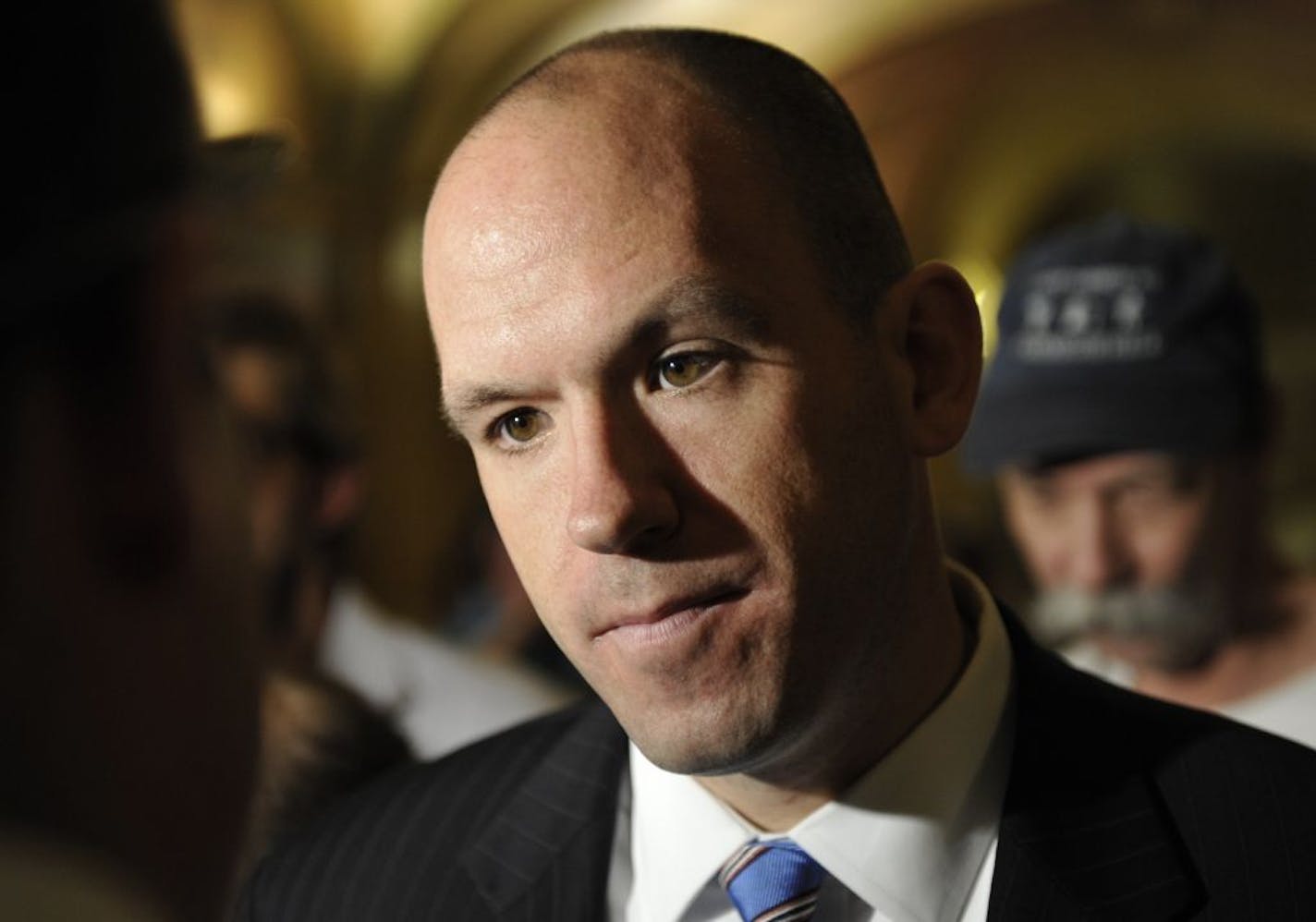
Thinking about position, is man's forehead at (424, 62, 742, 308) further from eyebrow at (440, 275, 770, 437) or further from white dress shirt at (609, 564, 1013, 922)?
white dress shirt at (609, 564, 1013, 922)

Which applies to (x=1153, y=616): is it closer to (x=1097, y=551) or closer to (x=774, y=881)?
(x=1097, y=551)

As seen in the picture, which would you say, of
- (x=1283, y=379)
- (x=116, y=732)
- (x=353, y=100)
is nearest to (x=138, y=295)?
(x=116, y=732)

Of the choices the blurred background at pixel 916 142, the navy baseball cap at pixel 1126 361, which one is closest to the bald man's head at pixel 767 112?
the navy baseball cap at pixel 1126 361

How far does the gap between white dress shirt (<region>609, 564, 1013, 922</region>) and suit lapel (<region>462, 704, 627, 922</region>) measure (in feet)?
0.15

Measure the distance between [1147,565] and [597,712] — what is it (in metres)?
1.63

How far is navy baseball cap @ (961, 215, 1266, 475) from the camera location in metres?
3.14

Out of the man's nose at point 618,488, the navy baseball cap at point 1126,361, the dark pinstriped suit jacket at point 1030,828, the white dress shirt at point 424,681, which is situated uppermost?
the man's nose at point 618,488

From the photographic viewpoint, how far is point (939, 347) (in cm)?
182

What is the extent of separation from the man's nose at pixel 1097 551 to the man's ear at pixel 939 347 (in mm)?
1513

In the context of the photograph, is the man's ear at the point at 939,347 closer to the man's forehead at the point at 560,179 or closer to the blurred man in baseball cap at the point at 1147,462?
the man's forehead at the point at 560,179

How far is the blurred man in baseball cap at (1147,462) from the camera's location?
10.3 feet

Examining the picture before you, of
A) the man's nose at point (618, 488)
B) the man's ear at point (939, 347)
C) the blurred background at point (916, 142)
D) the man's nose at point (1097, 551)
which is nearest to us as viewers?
the man's nose at point (618, 488)

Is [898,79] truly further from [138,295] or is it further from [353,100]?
[138,295]

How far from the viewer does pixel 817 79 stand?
1865mm
